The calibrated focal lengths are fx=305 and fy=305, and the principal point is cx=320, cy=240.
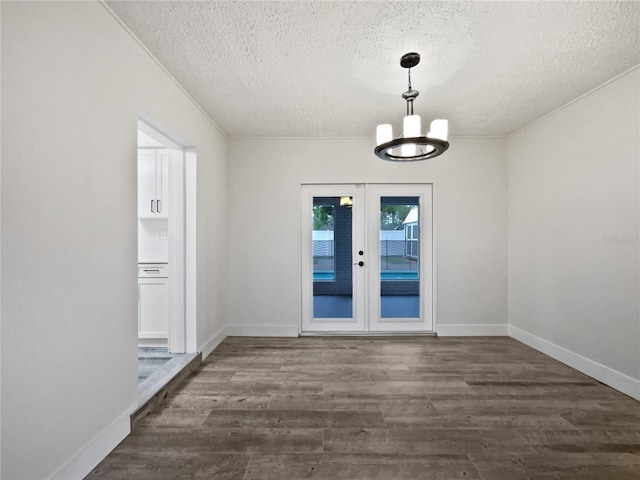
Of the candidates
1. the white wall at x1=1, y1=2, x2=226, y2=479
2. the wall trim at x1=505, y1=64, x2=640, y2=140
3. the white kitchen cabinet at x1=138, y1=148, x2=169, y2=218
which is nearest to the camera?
the white wall at x1=1, y1=2, x2=226, y2=479

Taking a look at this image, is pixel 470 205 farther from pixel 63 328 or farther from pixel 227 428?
pixel 63 328

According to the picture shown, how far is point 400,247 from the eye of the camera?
4289 mm

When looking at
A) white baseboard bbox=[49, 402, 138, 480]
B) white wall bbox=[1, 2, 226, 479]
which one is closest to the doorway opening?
white baseboard bbox=[49, 402, 138, 480]

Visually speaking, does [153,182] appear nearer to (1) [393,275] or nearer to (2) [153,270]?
(2) [153,270]

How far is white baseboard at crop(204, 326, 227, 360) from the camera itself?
135 inches

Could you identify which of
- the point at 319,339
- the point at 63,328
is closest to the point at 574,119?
the point at 319,339

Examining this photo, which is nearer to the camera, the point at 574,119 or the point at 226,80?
the point at 226,80

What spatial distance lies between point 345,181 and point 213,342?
2.68m

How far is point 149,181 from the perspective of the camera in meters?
3.41

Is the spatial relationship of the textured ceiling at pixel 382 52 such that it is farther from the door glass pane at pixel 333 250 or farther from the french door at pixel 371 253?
the door glass pane at pixel 333 250

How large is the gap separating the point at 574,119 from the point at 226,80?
11.4 feet

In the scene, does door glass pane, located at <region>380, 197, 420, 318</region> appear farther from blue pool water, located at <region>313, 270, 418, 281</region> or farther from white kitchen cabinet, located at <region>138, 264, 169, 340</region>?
white kitchen cabinet, located at <region>138, 264, 169, 340</region>

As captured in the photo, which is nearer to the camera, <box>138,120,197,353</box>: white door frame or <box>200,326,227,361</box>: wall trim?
<box>138,120,197,353</box>: white door frame

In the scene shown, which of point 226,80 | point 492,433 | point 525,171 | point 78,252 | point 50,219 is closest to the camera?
point 50,219
